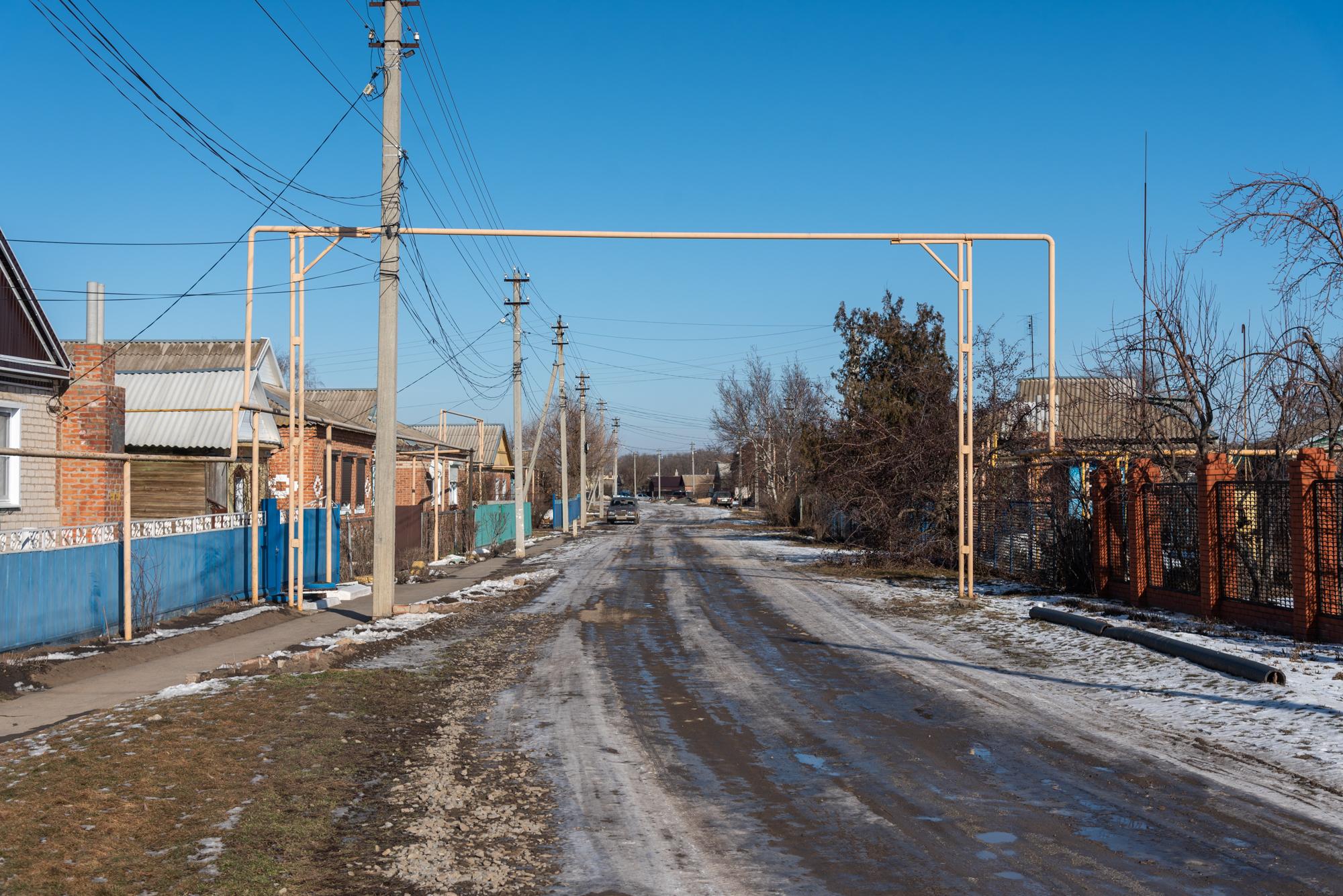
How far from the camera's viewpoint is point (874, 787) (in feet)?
23.8

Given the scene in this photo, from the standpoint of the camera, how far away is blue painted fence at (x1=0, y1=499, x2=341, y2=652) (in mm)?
11562

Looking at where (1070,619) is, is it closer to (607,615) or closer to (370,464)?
(607,615)

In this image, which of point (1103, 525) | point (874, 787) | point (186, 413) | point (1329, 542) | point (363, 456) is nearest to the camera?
point (874, 787)

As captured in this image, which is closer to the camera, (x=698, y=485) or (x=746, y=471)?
(x=746, y=471)

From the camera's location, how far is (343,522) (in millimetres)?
23844

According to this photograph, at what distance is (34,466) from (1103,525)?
1871 centimetres

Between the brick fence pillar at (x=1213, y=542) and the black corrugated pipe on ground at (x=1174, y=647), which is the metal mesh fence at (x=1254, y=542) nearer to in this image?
the brick fence pillar at (x=1213, y=542)

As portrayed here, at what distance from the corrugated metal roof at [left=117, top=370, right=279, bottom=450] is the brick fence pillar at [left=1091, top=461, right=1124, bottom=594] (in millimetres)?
17605

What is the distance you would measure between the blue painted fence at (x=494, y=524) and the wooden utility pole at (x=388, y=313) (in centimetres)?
1785

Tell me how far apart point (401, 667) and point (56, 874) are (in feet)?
23.6

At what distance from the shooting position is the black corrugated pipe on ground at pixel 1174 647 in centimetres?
1069

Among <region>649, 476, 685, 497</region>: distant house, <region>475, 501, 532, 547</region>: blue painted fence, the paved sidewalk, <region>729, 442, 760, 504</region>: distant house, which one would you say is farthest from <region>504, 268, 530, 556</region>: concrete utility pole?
<region>649, 476, 685, 497</region>: distant house

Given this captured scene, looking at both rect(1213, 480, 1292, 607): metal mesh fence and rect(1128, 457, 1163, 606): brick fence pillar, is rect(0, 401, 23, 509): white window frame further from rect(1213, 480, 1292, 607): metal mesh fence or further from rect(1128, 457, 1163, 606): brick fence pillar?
rect(1213, 480, 1292, 607): metal mesh fence

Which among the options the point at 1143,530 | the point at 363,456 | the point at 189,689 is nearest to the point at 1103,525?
the point at 1143,530
